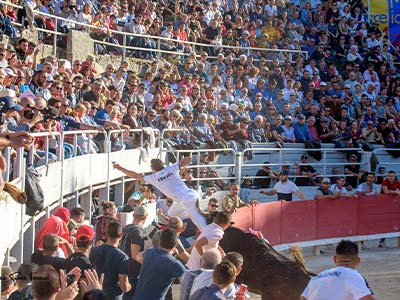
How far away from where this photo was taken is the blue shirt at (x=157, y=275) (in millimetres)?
8500

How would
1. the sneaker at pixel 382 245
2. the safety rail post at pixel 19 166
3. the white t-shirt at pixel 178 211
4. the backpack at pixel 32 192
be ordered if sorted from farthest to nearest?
1. the sneaker at pixel 382 245
2. the white t-shirt at pixel 178 211
3. the backpack at pixel 32 192
4. the safety rail post at pixel 19 166

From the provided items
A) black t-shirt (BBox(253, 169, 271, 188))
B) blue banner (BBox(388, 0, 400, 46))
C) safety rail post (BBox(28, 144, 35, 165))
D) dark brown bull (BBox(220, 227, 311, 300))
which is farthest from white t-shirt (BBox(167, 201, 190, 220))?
blue banner (BBox(388, 0, 400, 46))

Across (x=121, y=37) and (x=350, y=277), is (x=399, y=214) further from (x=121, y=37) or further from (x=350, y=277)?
(x=350, y=277)

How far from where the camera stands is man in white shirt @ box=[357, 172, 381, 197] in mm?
20656

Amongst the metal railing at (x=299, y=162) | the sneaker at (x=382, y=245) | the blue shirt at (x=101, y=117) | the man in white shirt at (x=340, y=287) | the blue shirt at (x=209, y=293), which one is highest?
the man in white shirt at (x=340, y=287)

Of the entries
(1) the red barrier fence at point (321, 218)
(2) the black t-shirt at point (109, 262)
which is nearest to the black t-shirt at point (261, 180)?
(1) the red barrier fence at point (321, 218)

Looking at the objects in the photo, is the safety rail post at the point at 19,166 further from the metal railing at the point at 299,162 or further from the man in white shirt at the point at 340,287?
the metal railing at the point at 299,162

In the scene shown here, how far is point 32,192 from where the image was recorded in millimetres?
9711

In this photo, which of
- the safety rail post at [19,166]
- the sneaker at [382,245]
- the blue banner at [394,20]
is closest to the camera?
the safety rail post at [19,166]

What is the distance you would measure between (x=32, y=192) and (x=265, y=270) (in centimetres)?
319

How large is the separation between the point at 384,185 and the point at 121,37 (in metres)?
6.20

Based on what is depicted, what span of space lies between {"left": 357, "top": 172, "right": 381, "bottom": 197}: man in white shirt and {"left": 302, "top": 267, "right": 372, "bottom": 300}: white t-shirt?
45.1 ft

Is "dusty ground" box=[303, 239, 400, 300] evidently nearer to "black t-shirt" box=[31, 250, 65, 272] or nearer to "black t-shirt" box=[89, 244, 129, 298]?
"black t-shirt" box=[89, 244, 129, 298]

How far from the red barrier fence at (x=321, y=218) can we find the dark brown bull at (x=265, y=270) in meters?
5.01
